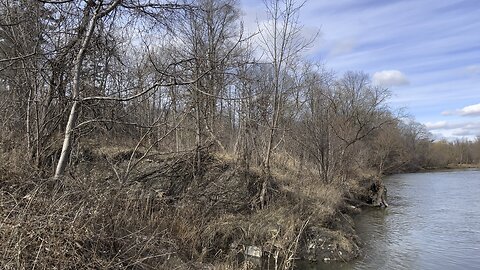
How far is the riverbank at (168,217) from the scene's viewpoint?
482 centimetres

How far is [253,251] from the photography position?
11.3m

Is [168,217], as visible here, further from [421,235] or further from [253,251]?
[421,235]

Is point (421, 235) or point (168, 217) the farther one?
point (421, 235)

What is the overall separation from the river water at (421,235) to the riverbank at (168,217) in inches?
33.4

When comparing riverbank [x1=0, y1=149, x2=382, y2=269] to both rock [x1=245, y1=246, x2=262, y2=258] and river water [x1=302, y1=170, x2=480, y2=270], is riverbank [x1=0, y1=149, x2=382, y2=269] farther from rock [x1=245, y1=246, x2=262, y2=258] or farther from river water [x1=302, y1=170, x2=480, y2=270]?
river water [x1=302, y1=170, x2=480, y2=270]

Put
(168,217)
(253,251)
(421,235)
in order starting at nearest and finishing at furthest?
1. (168,217)
2. (253,251)
3. (421,235)

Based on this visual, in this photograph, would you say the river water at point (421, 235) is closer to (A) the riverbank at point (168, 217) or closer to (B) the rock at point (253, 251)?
(A) the riverbank at point (168, 217)

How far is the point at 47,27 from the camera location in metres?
7.50

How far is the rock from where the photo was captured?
11.2 m

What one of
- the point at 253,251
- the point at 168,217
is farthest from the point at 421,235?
the point at 168,217

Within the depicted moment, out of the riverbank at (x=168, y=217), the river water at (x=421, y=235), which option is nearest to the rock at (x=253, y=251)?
the riverbank at (x=168, y=217)

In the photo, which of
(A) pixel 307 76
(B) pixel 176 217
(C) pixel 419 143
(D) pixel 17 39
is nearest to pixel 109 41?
(D) pixel 17 39

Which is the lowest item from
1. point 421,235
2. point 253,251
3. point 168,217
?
point 421,235

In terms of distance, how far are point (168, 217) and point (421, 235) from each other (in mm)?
10527
